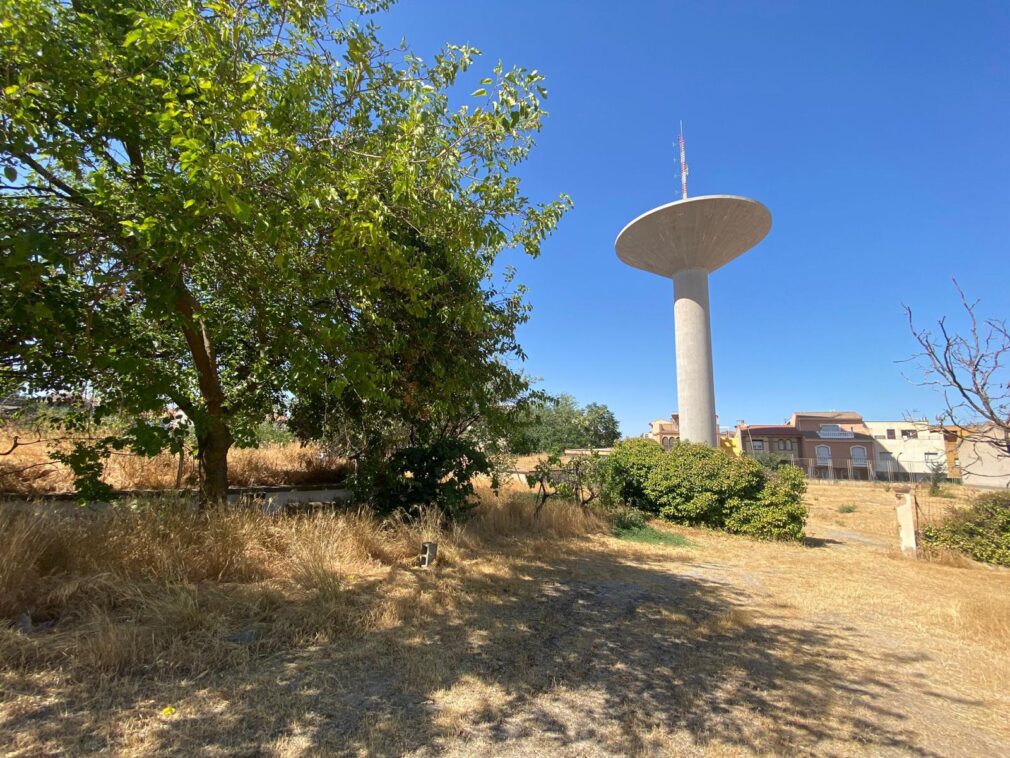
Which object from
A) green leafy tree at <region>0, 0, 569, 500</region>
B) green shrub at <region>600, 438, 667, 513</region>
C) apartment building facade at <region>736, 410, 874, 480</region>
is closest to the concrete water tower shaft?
green shrub at <region>600, 438, 667, 513</region>

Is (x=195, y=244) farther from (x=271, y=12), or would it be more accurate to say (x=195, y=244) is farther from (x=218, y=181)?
(x=271, y=12)

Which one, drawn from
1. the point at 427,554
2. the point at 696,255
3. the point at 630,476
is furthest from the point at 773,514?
the point at 696,255

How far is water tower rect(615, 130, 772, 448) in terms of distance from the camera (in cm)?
2708

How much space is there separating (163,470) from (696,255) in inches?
1114

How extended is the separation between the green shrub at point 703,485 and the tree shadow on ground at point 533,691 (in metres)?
5.98

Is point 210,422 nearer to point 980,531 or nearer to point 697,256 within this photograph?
point 980,531

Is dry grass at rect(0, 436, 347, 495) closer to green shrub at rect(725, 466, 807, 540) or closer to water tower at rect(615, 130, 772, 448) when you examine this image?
green shrub at rect(725, 466, 807, 540)

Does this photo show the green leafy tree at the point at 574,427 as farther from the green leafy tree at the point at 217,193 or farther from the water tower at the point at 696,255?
the green leafy tree at the point at 217,193

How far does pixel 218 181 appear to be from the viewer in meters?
2.72

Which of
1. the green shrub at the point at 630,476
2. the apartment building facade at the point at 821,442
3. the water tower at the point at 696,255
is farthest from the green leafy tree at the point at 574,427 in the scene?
the green shrub at the point at 630,476

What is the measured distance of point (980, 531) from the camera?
864cm

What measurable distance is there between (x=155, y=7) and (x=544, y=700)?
658 cm

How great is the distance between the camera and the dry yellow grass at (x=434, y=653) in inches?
104

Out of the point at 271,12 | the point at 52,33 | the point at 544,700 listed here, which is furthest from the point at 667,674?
the point at 52,33
